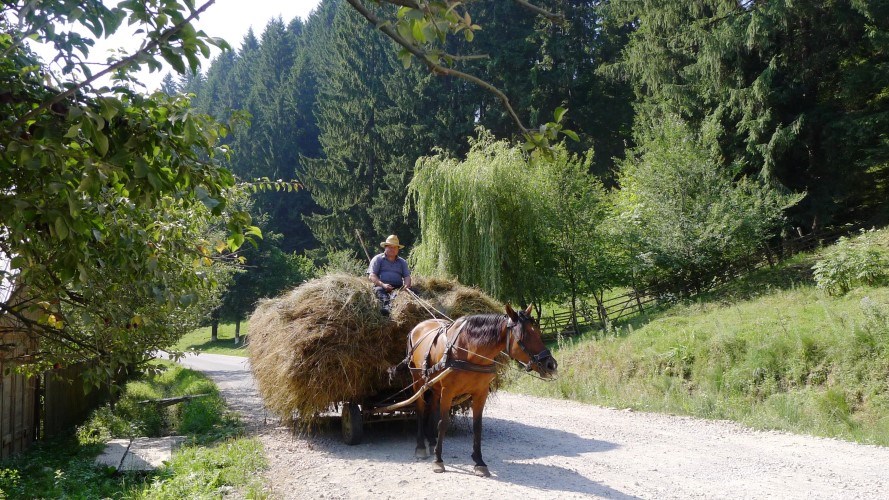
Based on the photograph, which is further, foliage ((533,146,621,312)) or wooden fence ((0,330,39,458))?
foliage ((533,146,621,312))

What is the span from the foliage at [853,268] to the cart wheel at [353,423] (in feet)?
38.1

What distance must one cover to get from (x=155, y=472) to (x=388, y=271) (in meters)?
3.91

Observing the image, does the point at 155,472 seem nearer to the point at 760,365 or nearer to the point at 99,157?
the point at 99,157

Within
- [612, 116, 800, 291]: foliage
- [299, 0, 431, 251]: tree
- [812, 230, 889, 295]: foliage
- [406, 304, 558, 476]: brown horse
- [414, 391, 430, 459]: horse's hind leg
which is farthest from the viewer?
[299, 0, 431, 251]: tree

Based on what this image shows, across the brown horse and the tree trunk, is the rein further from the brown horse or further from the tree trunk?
the tree trunk

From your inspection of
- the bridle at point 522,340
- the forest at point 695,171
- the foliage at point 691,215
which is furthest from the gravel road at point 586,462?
the foliage at point 691,215

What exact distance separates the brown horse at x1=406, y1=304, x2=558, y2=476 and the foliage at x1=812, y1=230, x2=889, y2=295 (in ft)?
36.1

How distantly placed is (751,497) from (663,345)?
863 centimetres

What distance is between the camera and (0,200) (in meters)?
2.71

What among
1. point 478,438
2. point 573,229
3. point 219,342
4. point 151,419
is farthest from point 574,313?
point 219,342

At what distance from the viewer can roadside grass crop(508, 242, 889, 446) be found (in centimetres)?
1003

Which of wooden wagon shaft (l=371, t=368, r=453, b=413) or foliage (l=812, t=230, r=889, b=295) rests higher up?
foliage (l=812, t=230, r=889, b=295)

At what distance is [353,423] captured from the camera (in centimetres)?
858

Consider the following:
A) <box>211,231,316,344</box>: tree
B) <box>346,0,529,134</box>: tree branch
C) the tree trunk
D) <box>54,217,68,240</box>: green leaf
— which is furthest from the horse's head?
<box>211,231,316,344</box>: tree
